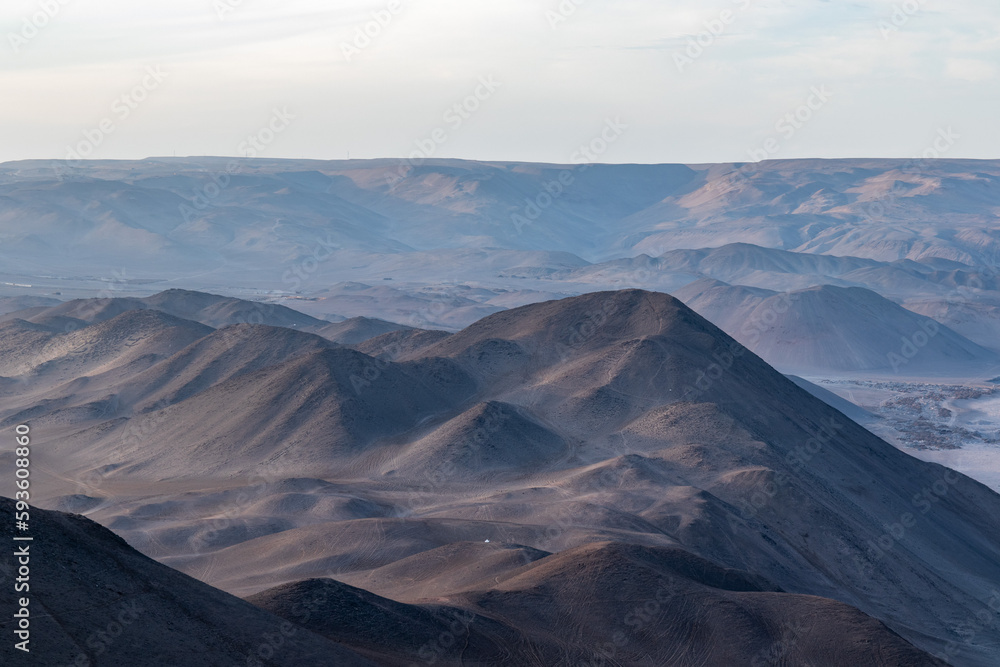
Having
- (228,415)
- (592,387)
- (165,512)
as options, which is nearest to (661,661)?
(165,512)

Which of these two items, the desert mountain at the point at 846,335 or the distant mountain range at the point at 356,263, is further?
the distant mountain range at the point at 356,263

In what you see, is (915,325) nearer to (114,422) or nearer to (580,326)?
(580,326)

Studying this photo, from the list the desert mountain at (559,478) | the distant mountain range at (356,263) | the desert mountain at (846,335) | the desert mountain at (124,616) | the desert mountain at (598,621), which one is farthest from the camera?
the distant mountain range at (356,263)

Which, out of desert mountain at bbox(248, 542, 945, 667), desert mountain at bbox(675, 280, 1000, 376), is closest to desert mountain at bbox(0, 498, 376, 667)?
desert mountain at bbox(248, 542, 945, 667)

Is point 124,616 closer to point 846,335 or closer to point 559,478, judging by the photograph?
point 559,478

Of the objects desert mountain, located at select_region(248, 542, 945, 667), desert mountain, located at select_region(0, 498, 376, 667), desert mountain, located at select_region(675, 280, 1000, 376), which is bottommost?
desert mountain, located at select_region(675, 280, 1000, 376)

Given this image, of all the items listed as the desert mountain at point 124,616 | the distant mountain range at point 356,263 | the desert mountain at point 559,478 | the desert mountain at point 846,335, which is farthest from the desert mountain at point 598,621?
the distant mountain range at point 356,263

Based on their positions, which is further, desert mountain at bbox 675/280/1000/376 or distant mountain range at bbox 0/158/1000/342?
distant mountain range at bbox 0/158/1000/342

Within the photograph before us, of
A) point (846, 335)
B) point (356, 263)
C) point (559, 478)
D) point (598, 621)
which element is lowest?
point (846, 335)

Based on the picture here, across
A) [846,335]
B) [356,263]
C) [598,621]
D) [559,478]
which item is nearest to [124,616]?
[598,621]

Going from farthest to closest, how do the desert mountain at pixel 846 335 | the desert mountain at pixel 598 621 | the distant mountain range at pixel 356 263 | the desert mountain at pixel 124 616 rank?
1. the distant mountain range at pixel 356 263
2. the desert mountain at pixel 846 335
3. the desert mountain at pixel 598 621
4. the desert mountain at pixel 124 616

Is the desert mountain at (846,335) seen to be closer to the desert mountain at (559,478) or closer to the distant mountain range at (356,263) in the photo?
the distant mountain range at (356,263)

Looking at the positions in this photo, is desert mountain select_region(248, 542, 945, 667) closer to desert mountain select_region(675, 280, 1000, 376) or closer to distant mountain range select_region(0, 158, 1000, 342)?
desert mountain select_region(675, 280, 1000, 376)
